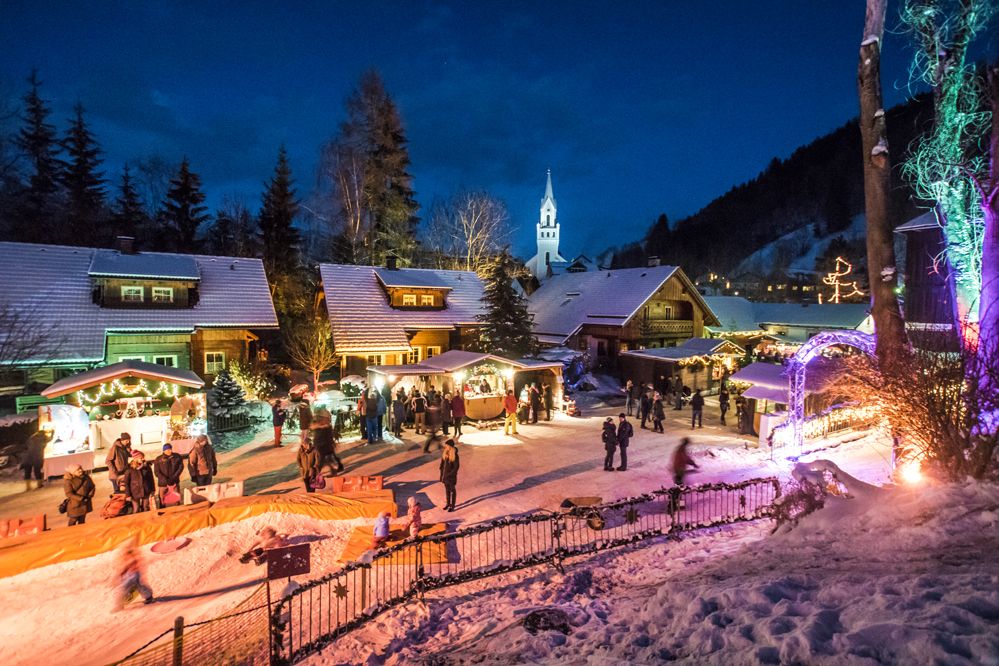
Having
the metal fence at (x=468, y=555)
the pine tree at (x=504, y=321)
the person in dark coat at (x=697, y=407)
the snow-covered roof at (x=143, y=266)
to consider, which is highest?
the snow-covered roof at (x=143, y=266)

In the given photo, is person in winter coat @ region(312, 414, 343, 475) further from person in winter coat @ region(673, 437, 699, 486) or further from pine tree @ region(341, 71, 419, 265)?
pine tree @ region(341, 71, 419, 265)

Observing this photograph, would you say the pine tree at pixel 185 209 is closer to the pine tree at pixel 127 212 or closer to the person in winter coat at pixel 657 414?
the pine tree at pixel 127 212

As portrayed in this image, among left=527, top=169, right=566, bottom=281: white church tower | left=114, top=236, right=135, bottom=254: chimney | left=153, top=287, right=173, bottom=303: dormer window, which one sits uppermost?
left=527, top=169, right=566, bottom=281: white church tower

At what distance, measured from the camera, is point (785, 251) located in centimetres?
9862

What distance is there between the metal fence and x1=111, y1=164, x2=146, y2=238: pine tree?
37.2 m

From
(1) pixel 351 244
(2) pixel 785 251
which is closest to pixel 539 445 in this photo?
(1) pixel 351 244

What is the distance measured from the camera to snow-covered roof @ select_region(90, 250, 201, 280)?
21891 mm

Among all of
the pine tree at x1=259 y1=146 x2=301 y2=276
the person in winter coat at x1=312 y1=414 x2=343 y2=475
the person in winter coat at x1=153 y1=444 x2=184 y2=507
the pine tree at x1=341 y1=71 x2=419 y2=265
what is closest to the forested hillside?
the pine tree at x1=341 y1=71 x2=419 y2=265

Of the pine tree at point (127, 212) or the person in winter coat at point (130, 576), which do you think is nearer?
the person in winter coat at point (130, 576)

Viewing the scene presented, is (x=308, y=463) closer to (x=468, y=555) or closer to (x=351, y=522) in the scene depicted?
(x=351, y=522)

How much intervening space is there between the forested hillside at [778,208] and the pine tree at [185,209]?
8110cm

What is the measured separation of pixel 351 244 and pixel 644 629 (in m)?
33.0

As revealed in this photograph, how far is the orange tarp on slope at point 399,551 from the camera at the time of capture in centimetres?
809

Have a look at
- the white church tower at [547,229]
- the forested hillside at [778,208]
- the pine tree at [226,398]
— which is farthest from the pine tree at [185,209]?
the forested hillside at [778,208]
